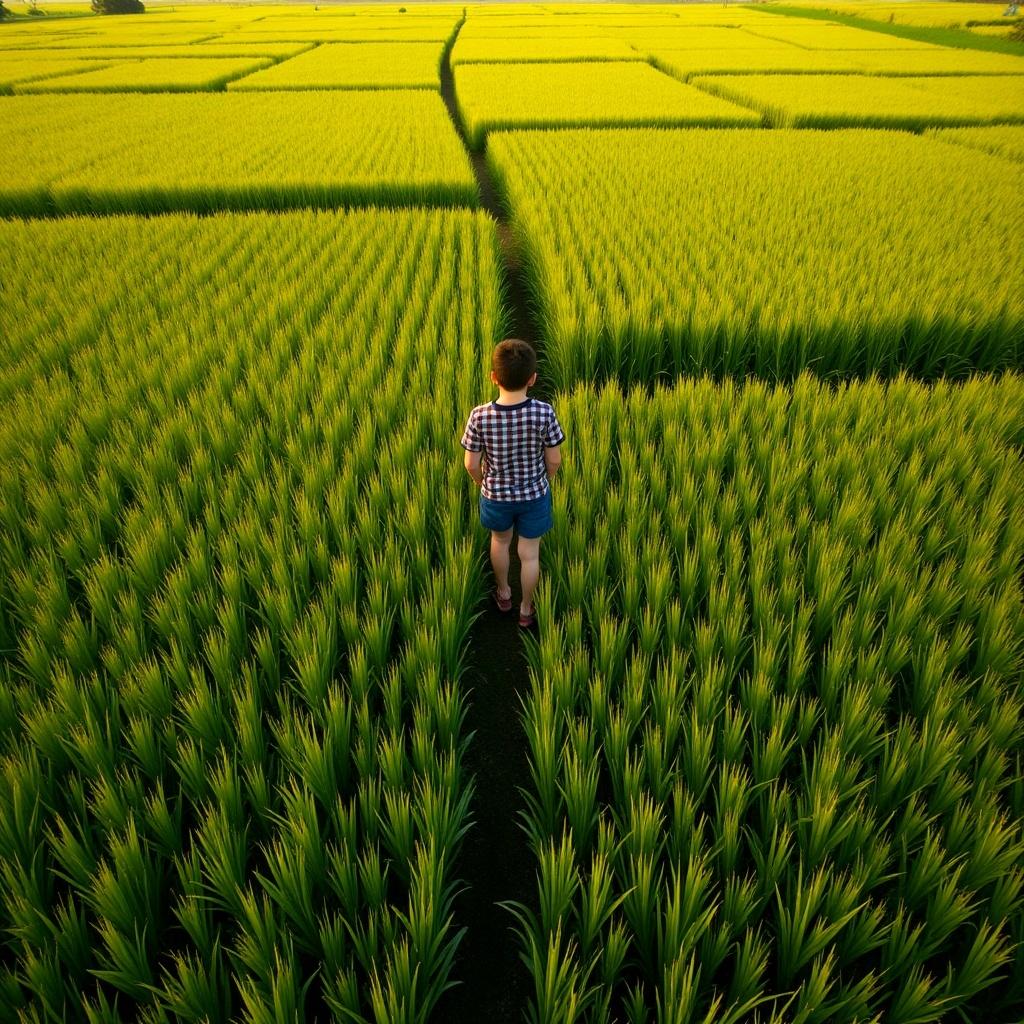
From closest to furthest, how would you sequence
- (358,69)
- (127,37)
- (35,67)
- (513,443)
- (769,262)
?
(513,443) → (769,262) → (358,69) → (35,67) → (127,37)

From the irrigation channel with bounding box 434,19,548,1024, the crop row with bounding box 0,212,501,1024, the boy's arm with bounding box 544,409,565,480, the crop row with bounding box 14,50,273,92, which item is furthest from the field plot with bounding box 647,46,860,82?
the irrigation channel with bounding box 434,19,548,1024

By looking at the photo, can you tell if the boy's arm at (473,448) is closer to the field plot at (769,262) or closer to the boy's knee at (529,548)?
the boy's knee at (529,548)

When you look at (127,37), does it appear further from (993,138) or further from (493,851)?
(493,851)

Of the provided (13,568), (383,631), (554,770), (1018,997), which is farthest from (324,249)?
(1018,997)

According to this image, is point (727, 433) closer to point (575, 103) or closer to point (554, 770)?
point (554, 770)

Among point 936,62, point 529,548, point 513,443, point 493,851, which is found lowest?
point 493,851

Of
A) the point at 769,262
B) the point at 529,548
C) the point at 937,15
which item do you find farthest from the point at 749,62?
the point at 937,15
